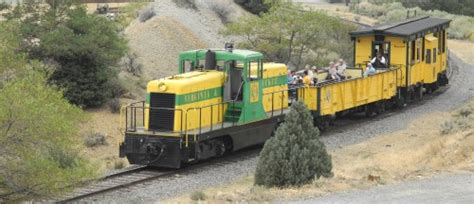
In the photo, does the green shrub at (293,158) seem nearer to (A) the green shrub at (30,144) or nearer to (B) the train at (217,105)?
(B) the train at (217,105)

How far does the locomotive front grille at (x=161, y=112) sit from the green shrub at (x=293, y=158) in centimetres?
404

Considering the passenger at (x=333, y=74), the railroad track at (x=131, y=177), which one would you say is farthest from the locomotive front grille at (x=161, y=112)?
the passenger at (x=333, y=74)

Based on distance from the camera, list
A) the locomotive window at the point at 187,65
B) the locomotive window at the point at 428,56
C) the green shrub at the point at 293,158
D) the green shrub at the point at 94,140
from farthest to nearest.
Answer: the locomotive window at the point at 428,56 < the green shrub at the point at 94,140 < the locomotive window at the point at 187,65 < the green shrub at the point at 293,158

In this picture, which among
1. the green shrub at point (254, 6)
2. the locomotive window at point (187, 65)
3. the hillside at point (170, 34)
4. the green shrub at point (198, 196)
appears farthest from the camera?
the green shrub at point (254, 6)

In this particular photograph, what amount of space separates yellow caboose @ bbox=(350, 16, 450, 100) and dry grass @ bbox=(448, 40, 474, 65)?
1504cm

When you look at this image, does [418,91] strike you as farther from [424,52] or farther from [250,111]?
[250,111]

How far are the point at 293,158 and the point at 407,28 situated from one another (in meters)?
18.5

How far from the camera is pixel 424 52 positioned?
36.6 metres

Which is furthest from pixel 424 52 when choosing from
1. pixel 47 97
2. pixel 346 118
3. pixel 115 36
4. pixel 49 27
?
pixel 47 97

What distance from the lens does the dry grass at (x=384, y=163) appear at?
55.9ft

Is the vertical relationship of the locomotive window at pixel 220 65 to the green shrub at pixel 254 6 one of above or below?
below

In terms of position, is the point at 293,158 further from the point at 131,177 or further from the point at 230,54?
the point at 230,54

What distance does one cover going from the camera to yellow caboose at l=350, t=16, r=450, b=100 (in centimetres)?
3397

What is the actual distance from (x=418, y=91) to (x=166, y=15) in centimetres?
1725
